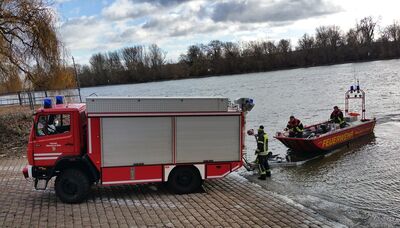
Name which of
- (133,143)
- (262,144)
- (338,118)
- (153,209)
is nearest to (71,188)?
(133,143)

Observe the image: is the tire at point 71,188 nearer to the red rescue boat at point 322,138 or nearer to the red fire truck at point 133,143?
the red fire truck at point 133,143

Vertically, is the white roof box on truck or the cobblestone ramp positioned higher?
the white roof box on truck

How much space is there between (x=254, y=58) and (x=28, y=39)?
102 m

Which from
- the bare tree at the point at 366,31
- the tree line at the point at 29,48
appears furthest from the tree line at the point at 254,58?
the tree line at the point at 29,48

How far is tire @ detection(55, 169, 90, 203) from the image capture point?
1091 centimetres

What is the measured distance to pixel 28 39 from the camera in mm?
21391

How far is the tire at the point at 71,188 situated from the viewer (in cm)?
1091

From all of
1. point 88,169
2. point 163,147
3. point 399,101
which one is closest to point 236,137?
point 163,147

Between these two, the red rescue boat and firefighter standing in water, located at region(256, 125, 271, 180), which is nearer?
firefighter standing in water, located at region(256, 125, 271, 180)

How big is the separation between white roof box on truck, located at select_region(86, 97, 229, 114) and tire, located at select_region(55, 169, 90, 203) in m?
1.72

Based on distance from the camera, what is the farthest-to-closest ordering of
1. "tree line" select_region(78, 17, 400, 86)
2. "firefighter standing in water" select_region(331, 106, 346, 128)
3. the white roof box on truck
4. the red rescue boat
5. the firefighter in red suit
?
"tree line" select_region(78, 17, 400, 86) < "firefighter standing in water" select_region(331, 106, 346, 128) < the firefighter in red suit < the red rescue boat < the white roof box on truck

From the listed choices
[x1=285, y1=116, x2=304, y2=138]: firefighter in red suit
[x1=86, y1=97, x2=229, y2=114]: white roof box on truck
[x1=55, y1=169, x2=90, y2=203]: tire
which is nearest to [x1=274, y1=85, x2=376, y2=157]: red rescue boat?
[x1=285, y1=116, x2=304, y2=138]: firefighter in red suit

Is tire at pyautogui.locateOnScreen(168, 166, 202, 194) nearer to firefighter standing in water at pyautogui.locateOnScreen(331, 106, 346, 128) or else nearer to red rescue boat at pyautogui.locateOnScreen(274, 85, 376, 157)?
red rescue boat at pyautogui.locateOnScreen(274, 85, 376, 157)

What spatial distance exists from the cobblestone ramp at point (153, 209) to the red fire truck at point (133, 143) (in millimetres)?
487
